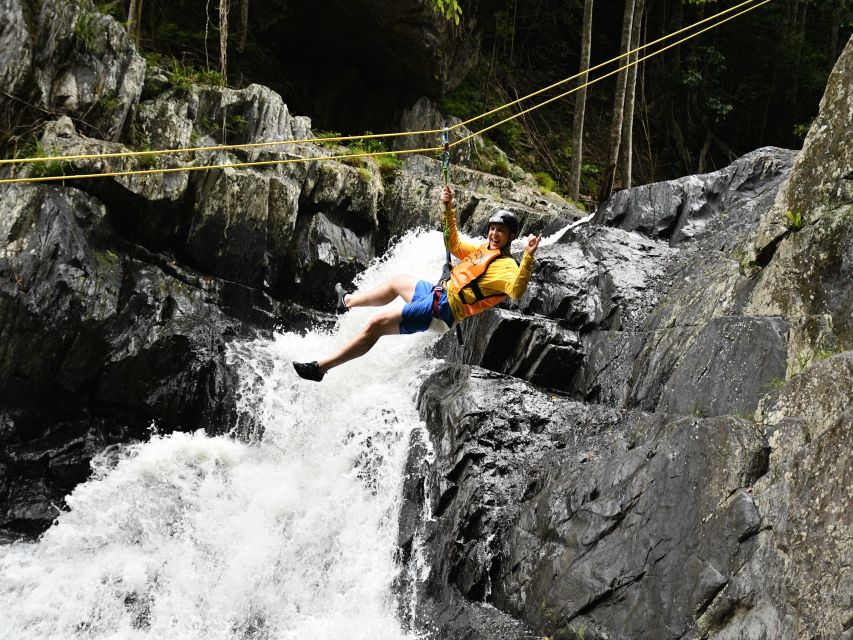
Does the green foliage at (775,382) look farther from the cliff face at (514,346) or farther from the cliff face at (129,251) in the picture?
the cliff face at (129,251)

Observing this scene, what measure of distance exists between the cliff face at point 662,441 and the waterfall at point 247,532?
60 cm

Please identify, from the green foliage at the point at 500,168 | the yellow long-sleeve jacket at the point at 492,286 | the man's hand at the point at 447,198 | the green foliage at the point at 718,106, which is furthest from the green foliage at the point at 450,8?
the green foliage at the point at 718,106

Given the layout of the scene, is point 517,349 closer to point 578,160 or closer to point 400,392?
point 400,392

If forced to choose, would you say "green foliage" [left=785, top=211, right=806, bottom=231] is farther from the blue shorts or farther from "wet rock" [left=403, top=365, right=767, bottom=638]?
the blue shorts

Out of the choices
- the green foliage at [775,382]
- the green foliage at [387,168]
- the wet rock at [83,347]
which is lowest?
the wet rock at [83,347]

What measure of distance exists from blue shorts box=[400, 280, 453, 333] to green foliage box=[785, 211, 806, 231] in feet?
9.39

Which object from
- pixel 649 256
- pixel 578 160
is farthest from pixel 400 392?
pixel 578 160

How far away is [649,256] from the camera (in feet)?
30.3

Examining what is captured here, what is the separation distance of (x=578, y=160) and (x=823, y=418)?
11367 mm

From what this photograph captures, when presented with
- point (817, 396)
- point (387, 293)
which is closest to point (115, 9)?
point (387, 293)

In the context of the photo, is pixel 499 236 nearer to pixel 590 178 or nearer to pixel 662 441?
pixel 662 441

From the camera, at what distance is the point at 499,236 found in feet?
21.4

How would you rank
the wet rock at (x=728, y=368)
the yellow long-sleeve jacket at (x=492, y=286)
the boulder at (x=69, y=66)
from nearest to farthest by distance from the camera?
the wet rock at (x=728, y=368) < the yellow long-sleeve jacket at (x=492, y=286) < the boulder at (x=69, y=66)

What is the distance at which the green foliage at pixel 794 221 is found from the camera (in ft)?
19.8
